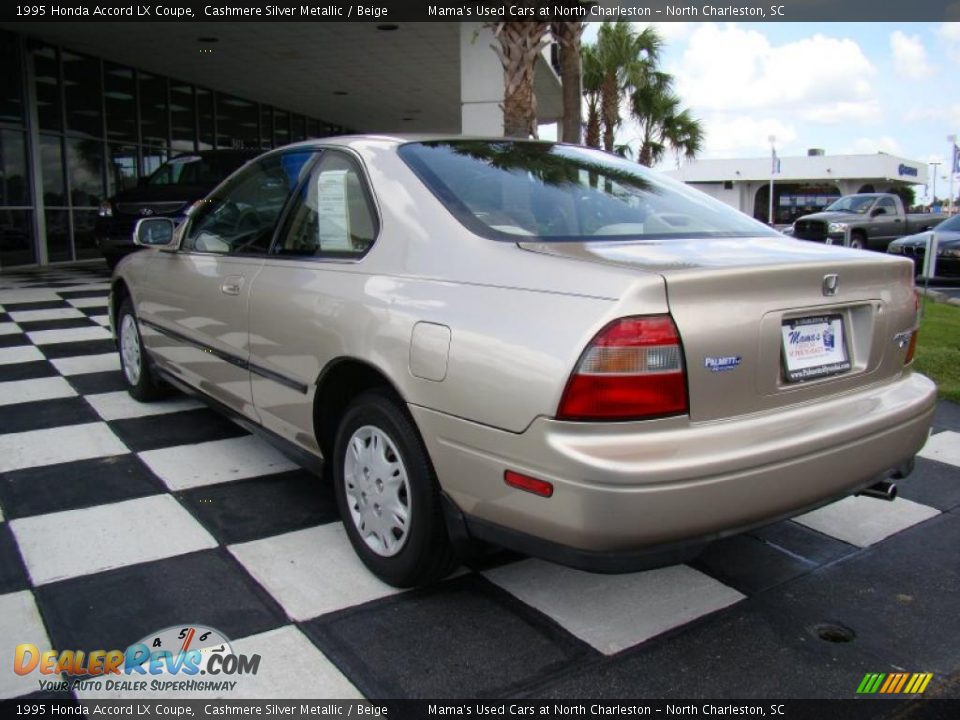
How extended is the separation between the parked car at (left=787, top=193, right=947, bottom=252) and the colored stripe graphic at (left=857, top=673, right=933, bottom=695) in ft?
51.8

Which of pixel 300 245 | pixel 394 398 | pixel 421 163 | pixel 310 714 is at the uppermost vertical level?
pixel 421 163

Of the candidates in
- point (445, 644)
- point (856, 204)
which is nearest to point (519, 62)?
point (445, 644)

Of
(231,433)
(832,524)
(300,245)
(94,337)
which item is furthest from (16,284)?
(832,524)

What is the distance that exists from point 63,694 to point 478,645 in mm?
1101

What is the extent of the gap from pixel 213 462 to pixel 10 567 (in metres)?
1.16

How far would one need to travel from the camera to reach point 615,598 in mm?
2600

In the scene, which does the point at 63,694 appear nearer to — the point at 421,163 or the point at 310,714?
the point at 310,714

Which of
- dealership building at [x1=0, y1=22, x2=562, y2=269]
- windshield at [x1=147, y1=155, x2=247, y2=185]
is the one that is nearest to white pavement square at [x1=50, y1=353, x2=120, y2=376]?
windshield at [x1=147, y1=155, x2=247, y2=185]

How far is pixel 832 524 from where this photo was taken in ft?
10.5

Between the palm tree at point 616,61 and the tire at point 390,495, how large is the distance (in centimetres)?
1964

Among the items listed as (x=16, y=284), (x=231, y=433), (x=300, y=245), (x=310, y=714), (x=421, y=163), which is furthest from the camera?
(x=16, y=284)

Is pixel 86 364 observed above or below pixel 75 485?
above

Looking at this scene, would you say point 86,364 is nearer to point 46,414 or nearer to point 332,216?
point 46,414

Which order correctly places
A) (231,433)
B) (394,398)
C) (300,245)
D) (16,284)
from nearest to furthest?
1. (394,398)
2. (300,245)
3. (231,433)
4. (16,284)
